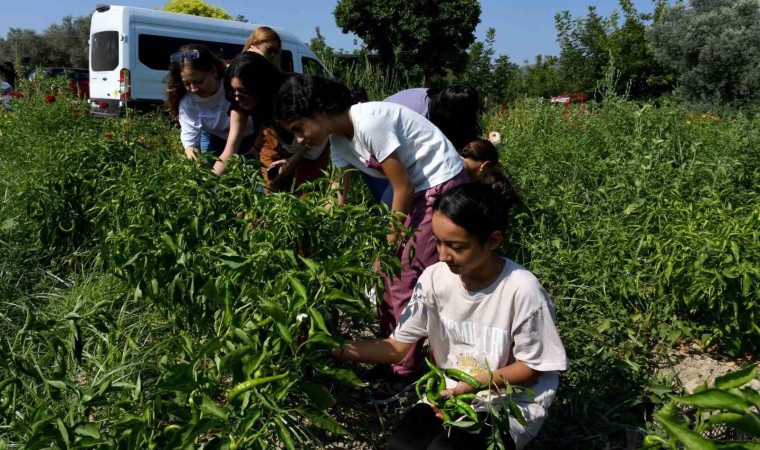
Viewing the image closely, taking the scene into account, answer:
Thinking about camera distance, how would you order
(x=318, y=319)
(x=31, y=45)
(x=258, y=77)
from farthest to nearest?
(x=31, y=45) < (x=258, y=77) < (x=318, y=319)

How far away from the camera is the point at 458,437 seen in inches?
76.0

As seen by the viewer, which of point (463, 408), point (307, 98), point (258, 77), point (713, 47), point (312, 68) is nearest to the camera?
point (463, 408)

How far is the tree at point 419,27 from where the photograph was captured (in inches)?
780

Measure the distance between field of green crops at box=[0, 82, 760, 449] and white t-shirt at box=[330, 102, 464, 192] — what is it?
0.20 meters

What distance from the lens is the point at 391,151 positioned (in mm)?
2549

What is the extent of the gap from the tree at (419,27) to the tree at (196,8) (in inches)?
145

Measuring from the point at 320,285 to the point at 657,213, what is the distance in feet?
6.28

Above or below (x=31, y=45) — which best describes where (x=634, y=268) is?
below

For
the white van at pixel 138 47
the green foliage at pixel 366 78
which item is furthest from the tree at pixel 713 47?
the white van at pixel 138 47

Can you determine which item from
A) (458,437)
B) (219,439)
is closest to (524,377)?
(458,437)

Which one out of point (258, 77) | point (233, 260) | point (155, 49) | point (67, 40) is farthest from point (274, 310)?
point (67, 40)

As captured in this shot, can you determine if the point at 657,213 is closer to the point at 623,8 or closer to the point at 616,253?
the point at 616,253

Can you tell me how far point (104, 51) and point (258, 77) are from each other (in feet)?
37.3

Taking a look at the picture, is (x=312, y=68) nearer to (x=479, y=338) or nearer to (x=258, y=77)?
(x=258, y=77)
